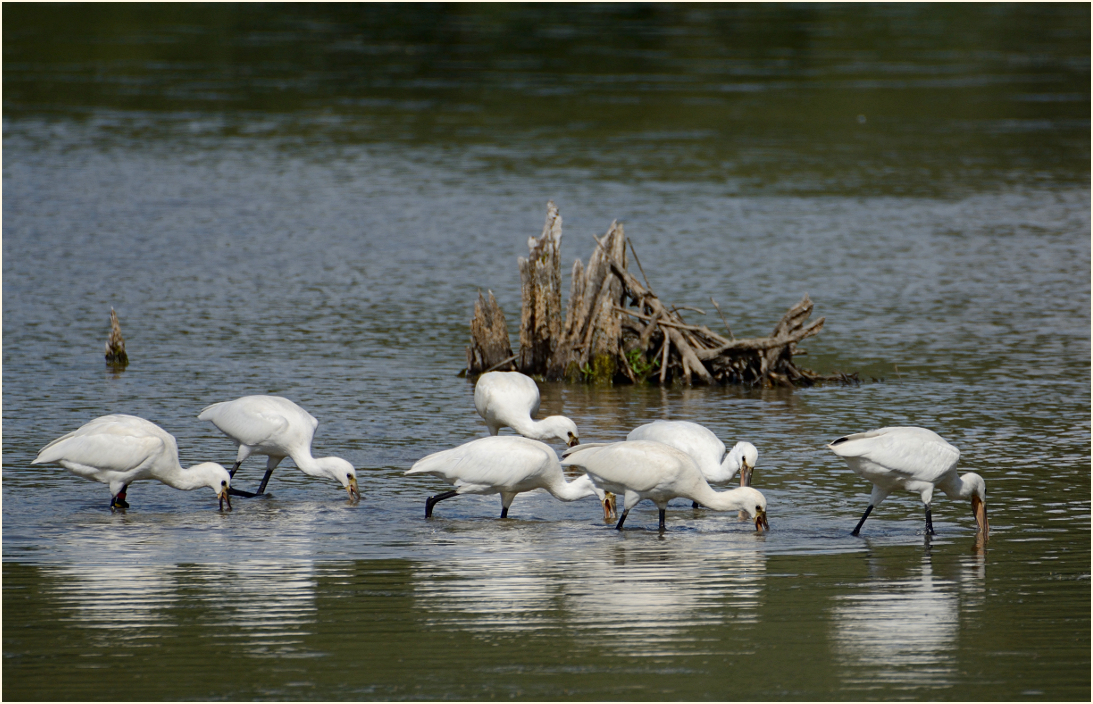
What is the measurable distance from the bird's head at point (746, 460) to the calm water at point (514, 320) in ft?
1.03

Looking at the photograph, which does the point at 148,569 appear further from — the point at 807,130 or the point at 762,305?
the point at 807,130

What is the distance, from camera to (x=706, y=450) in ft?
42.4

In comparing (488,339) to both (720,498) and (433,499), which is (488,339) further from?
(720,498)

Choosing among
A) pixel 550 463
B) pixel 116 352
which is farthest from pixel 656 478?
pixel 116 352

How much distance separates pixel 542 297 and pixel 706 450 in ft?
18.3

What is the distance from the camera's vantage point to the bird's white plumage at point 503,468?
40.0ft

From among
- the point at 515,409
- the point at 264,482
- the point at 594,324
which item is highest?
the point at 594,324

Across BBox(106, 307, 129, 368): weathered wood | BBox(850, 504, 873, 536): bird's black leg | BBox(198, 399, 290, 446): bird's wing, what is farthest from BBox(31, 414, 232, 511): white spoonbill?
BBox(106, 307, 129, 368): weathered wood

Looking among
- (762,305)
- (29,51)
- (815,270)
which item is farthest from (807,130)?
(29,51)

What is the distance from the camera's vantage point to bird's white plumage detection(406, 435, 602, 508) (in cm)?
1220

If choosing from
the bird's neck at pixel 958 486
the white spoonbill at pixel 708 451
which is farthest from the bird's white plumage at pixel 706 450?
the bird's neck at pixel 958 486

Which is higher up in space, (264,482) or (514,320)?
(514,320)

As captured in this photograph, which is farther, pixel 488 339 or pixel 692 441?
pixel 488 339

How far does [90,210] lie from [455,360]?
12285 mm
